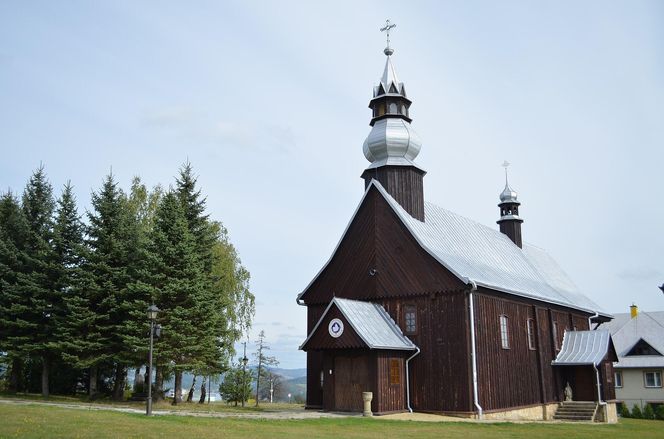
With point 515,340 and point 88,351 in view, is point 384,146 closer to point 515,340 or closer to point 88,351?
point 515,340

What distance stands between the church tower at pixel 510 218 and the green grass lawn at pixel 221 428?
2026 centimetres

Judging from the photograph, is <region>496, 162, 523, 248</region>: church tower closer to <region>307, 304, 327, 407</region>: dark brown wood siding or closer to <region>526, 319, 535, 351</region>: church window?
<region>526, 319, 535, 351</region>: church window

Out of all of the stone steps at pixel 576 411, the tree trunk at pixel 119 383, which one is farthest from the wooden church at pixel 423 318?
the tree trunk at pixel 119 383

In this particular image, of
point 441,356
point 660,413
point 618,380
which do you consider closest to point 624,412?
point 660,413

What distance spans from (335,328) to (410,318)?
13.4ft

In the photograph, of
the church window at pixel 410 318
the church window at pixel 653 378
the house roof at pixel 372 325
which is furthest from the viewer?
the church window at pixel 653 378

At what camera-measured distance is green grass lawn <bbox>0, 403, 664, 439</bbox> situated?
48.3 ft

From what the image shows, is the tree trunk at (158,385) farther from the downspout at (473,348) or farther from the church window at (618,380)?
the church window at (618,380)

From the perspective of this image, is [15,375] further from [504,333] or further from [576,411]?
[576,411]

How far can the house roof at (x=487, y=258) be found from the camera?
90.3 ft

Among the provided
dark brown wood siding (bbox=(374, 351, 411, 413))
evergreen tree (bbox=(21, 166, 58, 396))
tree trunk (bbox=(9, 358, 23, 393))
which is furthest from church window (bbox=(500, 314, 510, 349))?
tree trunk (bbox=(9, 358, 23, 393))

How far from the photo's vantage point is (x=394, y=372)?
25.2m

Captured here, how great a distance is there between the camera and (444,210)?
3322cm

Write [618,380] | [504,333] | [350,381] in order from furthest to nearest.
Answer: [618,380] < [504,333] < [350,381]
